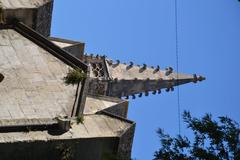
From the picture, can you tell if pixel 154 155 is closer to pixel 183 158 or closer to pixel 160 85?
pixel 183 158

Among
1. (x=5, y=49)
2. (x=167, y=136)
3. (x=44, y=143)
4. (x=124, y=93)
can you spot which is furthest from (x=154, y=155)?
(x=124, y=93)

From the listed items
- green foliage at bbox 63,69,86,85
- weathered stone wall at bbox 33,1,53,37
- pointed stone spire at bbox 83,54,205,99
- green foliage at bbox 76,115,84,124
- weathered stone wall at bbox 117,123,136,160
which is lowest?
pointed stone spire at bbox 83,54,205,99

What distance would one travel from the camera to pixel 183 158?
32.7 feet

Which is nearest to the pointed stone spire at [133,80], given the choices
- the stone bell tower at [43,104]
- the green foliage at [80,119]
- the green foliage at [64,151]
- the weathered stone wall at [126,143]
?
the stone bell tower at [43,104]

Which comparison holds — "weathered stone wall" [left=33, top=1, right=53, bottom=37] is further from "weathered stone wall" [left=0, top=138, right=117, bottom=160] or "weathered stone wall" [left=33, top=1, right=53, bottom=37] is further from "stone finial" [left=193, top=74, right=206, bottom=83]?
"stone finial" [left=193, top=74, right=206, bottom=83]

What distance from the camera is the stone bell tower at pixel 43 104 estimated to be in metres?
11.3

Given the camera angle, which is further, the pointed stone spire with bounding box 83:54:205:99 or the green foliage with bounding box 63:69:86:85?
the pointed stone spire with bounding box 83:54:205:99

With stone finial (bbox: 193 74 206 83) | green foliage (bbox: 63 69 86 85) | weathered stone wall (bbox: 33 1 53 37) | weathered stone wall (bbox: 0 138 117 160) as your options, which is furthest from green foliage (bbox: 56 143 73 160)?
stone finial (bbox: 193 74 206 83)

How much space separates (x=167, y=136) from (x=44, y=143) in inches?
114

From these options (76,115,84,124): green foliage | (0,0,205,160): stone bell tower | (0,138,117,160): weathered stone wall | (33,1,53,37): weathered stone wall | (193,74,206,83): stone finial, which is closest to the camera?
(0,138,117,160): weathered stone wall

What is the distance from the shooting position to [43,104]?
12336mm

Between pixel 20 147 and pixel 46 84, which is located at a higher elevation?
pixel 46 84

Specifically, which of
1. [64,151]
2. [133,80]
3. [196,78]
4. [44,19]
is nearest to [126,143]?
[64,151]

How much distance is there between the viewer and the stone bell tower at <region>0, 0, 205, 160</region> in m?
11.3
